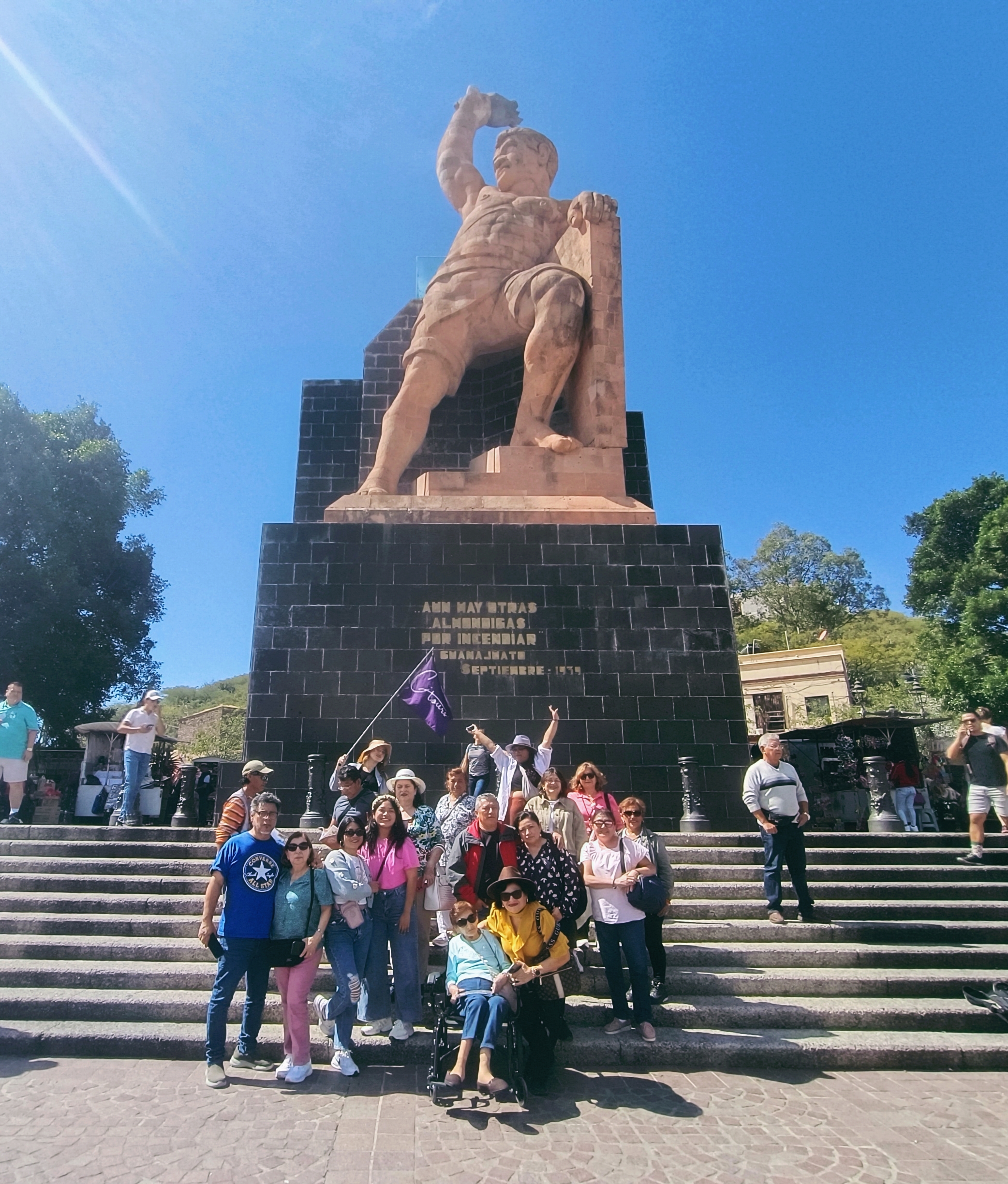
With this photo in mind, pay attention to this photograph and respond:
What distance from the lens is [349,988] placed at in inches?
177

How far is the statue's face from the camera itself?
12.5 m

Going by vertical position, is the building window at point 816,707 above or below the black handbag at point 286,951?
above

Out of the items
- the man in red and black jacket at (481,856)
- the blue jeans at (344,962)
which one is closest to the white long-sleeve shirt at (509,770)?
the man in red and black jacket at (481,856)

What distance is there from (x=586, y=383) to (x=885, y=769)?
6.51 m

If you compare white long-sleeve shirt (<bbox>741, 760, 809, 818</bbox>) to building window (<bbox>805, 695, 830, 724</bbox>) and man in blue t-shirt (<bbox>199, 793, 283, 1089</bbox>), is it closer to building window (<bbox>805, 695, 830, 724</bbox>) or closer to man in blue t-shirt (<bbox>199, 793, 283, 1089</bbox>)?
man in blue t-shirt (<bbox>199, 793, 283, 1089</bbox>)

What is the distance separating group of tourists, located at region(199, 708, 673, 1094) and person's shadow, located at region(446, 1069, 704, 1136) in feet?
0.43

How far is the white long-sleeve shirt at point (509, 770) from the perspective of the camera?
642cm

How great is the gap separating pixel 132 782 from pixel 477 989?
18.9 feet

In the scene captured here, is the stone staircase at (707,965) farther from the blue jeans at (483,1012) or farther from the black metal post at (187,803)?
the black metal post at (187,803)

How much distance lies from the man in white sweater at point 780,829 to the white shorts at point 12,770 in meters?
7.45

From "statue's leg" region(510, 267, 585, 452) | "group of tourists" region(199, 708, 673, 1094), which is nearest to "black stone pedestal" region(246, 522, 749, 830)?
"statue's leg" region(510, 267, 585, 452)

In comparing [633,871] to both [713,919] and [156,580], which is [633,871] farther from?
[156,580]

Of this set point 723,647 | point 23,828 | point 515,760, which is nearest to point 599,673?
point 723,647

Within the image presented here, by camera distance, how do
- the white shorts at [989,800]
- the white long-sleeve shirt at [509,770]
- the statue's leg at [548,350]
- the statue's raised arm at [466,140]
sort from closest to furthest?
the white long-sleeve shirt at [509,770] → the white shorts at [989,800] → the statue's leg at [548,350] → the statue's raised arm at [466,140]
